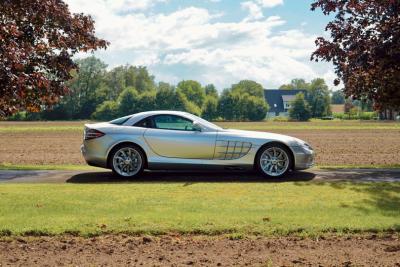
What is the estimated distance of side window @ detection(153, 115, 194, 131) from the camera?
1121cm

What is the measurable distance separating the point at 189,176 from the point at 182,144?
73 centimetres

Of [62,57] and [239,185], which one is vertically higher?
[62,57]

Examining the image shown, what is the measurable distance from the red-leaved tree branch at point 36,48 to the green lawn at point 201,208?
5.05 feet

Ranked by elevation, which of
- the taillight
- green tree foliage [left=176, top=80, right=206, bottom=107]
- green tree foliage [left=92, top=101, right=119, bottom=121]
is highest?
green tree foliage [left=176, top=80, right=206, bottom=107]

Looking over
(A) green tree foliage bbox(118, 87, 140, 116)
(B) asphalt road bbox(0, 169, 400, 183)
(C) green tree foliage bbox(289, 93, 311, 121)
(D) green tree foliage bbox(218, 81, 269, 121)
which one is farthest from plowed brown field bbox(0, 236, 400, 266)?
(C) green tree foliage bbox(289, 93, 311, 121)

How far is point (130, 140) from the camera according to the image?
10.9m

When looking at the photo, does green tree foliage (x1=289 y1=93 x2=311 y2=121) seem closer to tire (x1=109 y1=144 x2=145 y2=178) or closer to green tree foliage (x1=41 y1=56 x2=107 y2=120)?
green tree foliage (x1=41 y1=56 x2=107 y2=120)

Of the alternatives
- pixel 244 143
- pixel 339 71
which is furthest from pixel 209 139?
pixel 339 71

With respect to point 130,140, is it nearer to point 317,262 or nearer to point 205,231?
point 205,231

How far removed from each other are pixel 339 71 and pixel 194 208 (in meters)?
8.56

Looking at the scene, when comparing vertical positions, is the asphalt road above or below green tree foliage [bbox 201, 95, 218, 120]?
below

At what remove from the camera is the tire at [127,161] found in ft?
35.9

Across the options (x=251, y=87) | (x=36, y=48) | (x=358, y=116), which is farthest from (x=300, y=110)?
(x=36, y=48)

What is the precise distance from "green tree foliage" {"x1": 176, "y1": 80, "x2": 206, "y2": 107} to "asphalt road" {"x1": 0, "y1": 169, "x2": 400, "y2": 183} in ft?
365
